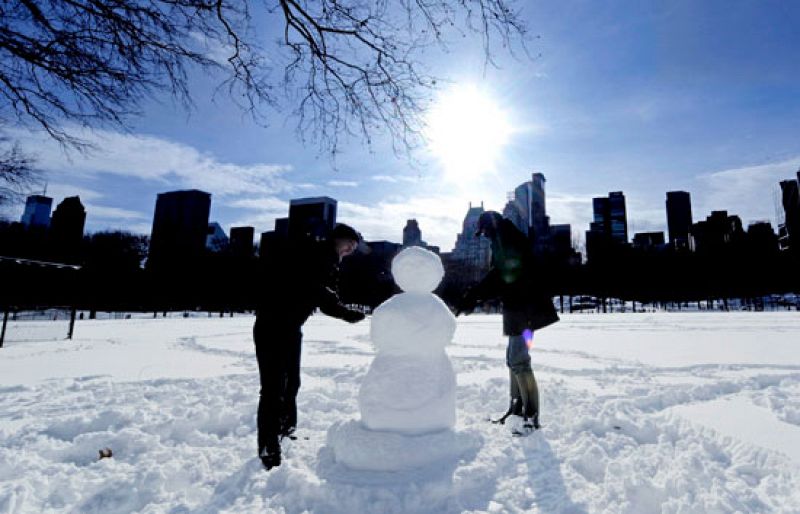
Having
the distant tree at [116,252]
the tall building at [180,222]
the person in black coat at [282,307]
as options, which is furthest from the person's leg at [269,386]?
the tall building at [180,222]

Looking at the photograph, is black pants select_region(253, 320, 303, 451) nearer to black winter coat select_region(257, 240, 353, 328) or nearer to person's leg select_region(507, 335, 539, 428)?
black winter coat select_region(257, 240, 353, 328)

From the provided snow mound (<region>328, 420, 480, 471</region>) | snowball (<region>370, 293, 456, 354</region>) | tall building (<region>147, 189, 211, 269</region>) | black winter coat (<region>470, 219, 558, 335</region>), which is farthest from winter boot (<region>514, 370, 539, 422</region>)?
tall building (<region>147, 189, 211, 269</region>)

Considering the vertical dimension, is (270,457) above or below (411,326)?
below

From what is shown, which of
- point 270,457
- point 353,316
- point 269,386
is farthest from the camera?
point 353,316

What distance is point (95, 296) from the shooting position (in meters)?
43.2

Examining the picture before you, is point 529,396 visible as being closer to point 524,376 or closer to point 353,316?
point 524,376

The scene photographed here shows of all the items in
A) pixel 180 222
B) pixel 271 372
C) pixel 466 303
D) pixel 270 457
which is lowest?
pixel 270 457

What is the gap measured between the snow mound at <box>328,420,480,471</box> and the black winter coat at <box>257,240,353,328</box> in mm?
967

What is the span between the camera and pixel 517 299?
406 centimetres

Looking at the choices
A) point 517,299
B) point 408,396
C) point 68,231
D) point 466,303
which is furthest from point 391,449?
point 68,231

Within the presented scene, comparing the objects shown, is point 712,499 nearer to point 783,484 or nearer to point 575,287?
point 783,484

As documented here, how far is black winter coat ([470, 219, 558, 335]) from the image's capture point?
4020 millimetres

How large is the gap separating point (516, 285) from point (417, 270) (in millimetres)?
1227

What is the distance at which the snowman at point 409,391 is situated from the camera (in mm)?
2969
